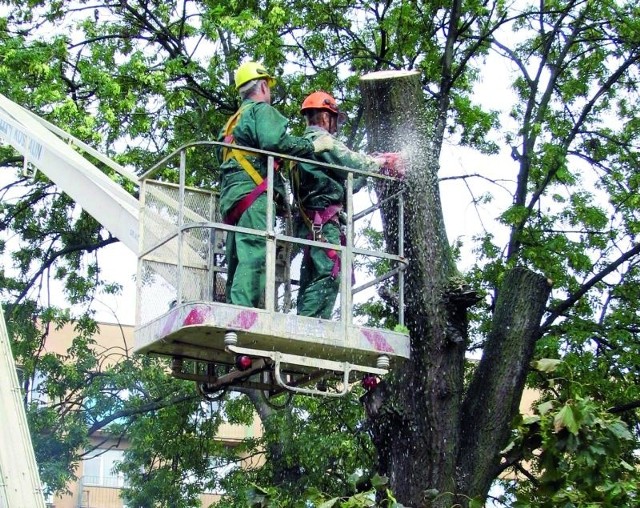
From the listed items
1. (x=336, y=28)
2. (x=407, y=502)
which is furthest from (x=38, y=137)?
(x=336, y=28)

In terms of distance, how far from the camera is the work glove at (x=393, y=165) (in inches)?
348

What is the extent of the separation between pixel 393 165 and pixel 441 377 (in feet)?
4.88

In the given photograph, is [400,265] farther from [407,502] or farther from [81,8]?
[81,8]

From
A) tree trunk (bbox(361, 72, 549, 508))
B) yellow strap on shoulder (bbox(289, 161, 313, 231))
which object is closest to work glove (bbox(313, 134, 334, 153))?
yellow strap on shoulder (bbox(289, 161, 313, 231))

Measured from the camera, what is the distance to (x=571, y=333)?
43.4 ft

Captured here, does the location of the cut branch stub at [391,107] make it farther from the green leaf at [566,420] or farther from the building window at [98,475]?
the building window at [98,475]

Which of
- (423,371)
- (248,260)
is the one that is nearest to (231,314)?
(248,260)

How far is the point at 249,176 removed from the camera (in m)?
7.95

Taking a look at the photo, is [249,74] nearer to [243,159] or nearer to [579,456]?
[243,159]

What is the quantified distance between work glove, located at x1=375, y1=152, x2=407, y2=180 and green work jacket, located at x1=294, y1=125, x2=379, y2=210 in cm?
46

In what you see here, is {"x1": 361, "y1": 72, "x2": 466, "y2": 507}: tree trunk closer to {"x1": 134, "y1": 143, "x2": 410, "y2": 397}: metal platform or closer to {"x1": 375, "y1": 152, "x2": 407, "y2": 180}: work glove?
{"x1": 375, "y1": 152, "x2": 407, "y2": 180}: work glove

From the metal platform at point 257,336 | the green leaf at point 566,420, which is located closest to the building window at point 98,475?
the metal platform at point 257,336

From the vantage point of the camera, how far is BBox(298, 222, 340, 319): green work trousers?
26.3 feet

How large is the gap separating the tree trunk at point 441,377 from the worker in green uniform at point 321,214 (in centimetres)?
69
